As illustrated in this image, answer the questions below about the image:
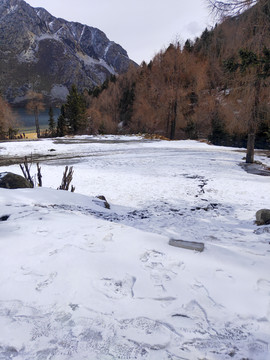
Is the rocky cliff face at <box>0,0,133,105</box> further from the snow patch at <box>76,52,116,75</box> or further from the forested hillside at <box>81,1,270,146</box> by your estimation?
the forested hillside at <box>81,1,270,146</box>

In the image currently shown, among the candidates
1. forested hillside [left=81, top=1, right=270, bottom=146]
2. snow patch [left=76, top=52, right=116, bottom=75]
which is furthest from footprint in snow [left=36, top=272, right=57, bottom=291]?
snow patch [left=76, top=52, right=116, bottom=75]

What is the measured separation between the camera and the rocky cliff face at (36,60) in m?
144

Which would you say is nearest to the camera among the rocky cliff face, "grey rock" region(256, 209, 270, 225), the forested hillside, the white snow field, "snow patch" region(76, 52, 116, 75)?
the white snow field

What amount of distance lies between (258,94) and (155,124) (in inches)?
979

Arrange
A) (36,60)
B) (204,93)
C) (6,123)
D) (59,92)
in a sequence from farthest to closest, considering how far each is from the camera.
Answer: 1. (36,60)
2. (59,92)
3. (6,123)
4. (204,93)

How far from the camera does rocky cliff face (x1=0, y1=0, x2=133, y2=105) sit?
14400cm

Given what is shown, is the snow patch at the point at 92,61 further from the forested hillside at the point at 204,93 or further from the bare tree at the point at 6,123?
the bare tree at the point at 6,123

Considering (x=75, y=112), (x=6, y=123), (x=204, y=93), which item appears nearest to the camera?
(x=204, y=93)

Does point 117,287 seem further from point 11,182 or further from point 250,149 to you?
point 250,149

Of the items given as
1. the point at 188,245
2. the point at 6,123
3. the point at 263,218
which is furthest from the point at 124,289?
the point at 6,123

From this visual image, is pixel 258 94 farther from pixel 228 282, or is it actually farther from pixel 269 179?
pixel 228 282

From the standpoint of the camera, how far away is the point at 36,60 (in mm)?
159750

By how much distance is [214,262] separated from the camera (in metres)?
2.74

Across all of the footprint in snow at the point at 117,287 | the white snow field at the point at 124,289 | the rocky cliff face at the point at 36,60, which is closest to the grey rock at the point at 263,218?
the white snow field at the point at 124,289
